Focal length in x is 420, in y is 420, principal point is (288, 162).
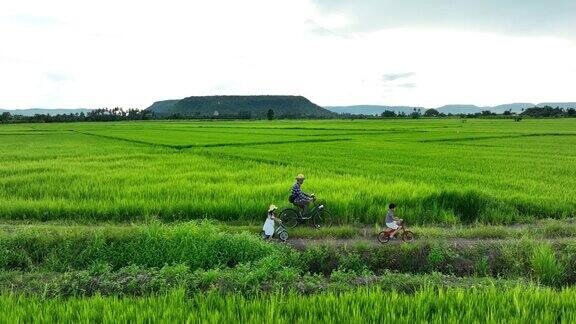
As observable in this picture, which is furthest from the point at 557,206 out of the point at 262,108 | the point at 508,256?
the point at 262,108

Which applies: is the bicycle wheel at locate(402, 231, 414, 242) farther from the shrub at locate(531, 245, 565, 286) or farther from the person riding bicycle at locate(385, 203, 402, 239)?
the shrub at locate(531, 245, 565, 286)

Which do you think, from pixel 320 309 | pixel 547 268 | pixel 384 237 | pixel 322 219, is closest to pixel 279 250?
pixel 384 237

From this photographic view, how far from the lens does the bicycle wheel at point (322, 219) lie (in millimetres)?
9617

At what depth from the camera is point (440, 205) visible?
10953 millimetres

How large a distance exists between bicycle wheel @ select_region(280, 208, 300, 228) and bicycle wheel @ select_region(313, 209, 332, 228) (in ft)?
1.67

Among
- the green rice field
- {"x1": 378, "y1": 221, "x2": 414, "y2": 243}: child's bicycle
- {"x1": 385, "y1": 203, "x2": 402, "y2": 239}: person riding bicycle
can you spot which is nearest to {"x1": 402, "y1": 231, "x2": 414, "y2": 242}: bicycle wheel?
{"x1": 378, "y1": 221, "x2": 414, "y2": 243}: child's bicycle

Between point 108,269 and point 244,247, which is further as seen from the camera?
point 244,247

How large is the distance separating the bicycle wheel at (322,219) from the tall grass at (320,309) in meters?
5.04

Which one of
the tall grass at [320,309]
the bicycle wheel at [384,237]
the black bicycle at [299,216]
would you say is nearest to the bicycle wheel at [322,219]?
the black bicycle at [299,216]

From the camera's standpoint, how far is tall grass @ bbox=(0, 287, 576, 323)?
3941mm

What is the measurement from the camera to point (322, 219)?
395 inches

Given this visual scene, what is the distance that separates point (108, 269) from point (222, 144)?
23491 mm

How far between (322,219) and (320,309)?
5.86 meters

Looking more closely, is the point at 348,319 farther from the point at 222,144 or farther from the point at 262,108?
the point at 262,108
